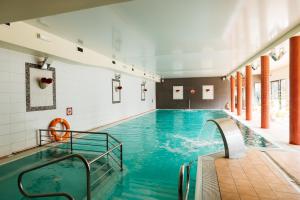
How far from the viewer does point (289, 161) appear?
11.9 ft

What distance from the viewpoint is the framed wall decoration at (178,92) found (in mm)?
17953

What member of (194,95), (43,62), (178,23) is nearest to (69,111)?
(43,62)

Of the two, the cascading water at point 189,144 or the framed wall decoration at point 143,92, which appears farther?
the framed wall decoration at point 143,92

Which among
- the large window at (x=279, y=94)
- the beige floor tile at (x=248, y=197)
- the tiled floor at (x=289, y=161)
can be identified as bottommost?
the beige floor tile at (x=248, y=197)

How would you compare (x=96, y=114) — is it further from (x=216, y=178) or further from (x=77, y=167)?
(x=216, y=178)

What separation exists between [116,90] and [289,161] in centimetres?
763

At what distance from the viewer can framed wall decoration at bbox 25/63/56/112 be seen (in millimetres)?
4852

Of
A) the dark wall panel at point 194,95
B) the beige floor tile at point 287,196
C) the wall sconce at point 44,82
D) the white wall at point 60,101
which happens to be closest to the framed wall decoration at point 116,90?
the white wall at point 60,101

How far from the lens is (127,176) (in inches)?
128

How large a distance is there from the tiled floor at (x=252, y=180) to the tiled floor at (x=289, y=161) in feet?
0.60

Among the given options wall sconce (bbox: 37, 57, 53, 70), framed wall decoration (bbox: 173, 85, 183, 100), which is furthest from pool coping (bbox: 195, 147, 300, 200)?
framed wall decoration (bbox: 173, 85, 183, 100)

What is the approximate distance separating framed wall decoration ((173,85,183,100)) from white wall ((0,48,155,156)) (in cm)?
797

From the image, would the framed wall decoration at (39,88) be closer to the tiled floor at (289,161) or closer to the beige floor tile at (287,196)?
the beige floor tile at (287,196)

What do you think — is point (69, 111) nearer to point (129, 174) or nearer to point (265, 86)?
point (129, 174)
